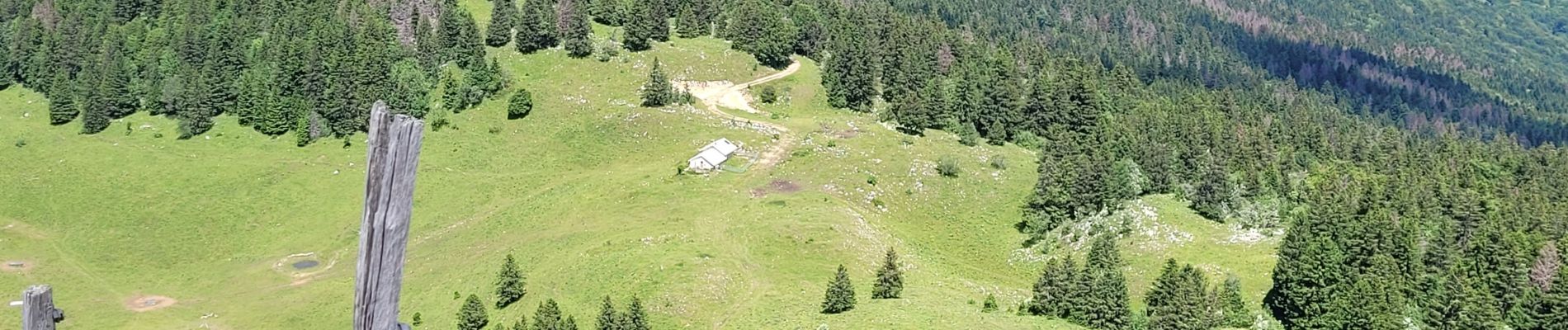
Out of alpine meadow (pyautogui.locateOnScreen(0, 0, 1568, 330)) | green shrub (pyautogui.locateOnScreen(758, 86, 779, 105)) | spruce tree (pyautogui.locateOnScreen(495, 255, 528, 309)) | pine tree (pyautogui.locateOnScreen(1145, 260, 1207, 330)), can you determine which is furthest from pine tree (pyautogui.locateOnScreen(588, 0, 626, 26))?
pine tree (pyautogui.locateOnScreen(1145, 260, 1207, 330))

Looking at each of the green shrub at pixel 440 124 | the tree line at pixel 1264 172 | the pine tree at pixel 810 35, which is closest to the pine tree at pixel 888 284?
the tree line at pixel 1264 172

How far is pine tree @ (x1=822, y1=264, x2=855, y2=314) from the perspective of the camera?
3086 inches

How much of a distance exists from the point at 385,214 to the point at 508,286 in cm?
7504

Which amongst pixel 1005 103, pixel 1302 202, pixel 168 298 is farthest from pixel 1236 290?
pixel 168 298

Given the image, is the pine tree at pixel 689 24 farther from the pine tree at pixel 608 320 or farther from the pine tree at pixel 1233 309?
the pine tree at pixel 608 320

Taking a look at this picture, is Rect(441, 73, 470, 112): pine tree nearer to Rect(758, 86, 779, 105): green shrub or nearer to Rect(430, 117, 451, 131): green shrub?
Rect(430, 117, 451, 131): green shrub

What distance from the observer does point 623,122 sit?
124625 millimetres

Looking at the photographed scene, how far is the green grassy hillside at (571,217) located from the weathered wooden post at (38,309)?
61.8 m

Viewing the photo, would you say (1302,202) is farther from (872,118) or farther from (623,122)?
(623,122)

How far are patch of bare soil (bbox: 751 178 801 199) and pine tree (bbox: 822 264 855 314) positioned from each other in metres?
26.1

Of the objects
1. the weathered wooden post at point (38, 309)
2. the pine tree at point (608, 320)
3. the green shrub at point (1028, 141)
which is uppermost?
the weathered wooden post at point (38, 309)

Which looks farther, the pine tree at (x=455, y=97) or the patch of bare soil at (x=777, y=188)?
the pine tree at (x=455, y=97)

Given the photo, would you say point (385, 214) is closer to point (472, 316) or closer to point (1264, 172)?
point (472, 316)

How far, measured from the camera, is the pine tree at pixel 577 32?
447 feet
